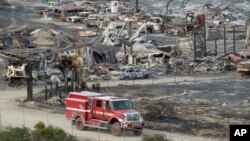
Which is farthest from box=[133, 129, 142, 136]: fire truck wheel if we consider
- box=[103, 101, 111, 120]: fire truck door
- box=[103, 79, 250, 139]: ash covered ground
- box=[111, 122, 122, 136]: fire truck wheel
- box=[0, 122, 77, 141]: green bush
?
box=[0, 122, 77, 141]: green bush

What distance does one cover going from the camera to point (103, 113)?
35750 mm

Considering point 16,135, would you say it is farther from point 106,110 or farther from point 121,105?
point 121,105

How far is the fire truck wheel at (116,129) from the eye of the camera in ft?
114

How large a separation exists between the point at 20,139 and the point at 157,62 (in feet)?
134

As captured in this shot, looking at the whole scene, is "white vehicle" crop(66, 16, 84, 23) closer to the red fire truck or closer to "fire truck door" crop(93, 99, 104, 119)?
the red fire truck

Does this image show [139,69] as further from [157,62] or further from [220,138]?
[220,138]

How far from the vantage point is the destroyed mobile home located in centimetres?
6138

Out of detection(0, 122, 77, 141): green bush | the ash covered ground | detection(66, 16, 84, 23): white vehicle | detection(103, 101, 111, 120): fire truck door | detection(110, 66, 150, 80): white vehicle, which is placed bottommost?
the ash covered ground

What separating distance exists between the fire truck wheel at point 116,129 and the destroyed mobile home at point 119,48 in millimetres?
14891

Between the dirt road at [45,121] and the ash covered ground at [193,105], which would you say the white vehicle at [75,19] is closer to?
the ash covered ground at [193,105]

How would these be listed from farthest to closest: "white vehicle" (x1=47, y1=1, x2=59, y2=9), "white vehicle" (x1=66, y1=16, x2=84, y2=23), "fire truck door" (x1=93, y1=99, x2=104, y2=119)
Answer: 1. "white vehicle" (x1=47, y1=1, x2=59, y2=9)
2. "white vehicle" (x1=66, y1=16, x2=84, y2=23)
3. "fire truck door" (x1=93, y1=99, x2=104, y2=119)

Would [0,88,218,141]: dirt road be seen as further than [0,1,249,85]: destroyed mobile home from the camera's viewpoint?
No

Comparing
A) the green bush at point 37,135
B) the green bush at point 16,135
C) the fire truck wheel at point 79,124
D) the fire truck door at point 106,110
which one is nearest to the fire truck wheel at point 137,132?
the fire truck door at point 106,110

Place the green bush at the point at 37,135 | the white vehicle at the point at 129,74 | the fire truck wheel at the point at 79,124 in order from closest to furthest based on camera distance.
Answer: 1. the green bush at the point at 37,135
2. the fire truck wheel at the point at 79,124
3. the white vehicle at the point at 129,74
